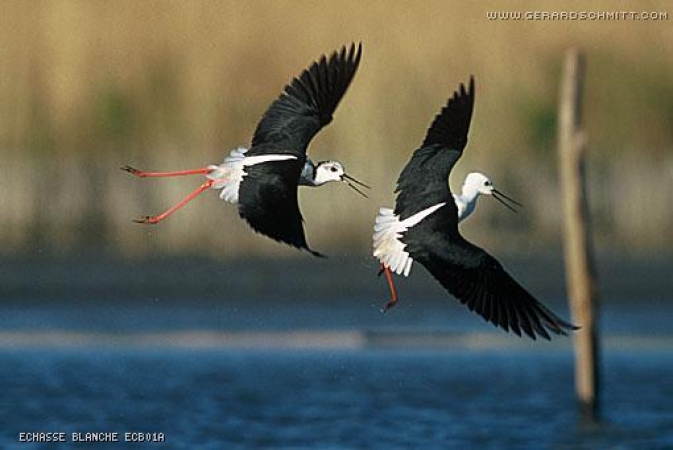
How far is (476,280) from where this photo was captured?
1015cm

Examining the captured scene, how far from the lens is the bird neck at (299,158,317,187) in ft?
31.1

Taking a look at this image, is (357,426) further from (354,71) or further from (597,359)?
(354,71)

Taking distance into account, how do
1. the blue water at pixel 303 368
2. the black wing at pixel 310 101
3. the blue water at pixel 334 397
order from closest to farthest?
1. the black wing at pixel 310 101
2. the blue water at pixel 334 397
3. the blue water at pixel 303 368

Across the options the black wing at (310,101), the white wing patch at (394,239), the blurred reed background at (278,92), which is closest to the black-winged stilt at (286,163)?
the black wing at (310,101)

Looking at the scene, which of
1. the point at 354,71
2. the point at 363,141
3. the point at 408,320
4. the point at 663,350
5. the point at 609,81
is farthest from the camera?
the point at 609,81

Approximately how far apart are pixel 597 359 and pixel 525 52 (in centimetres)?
1801

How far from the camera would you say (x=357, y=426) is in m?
25.0

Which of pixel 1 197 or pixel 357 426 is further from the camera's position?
pixel 1 197

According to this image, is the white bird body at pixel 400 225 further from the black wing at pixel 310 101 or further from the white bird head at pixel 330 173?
the black wing at pixel 310 101

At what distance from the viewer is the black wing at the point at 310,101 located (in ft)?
32.8

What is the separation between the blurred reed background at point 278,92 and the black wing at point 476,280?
22046 mm

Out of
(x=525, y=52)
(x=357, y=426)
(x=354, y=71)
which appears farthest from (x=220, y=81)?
(x=354, y=71)

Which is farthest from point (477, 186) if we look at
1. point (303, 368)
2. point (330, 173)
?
point (303, 368)

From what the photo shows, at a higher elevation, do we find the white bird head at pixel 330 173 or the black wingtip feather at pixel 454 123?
the black wingtip feather at pixel 454 123
